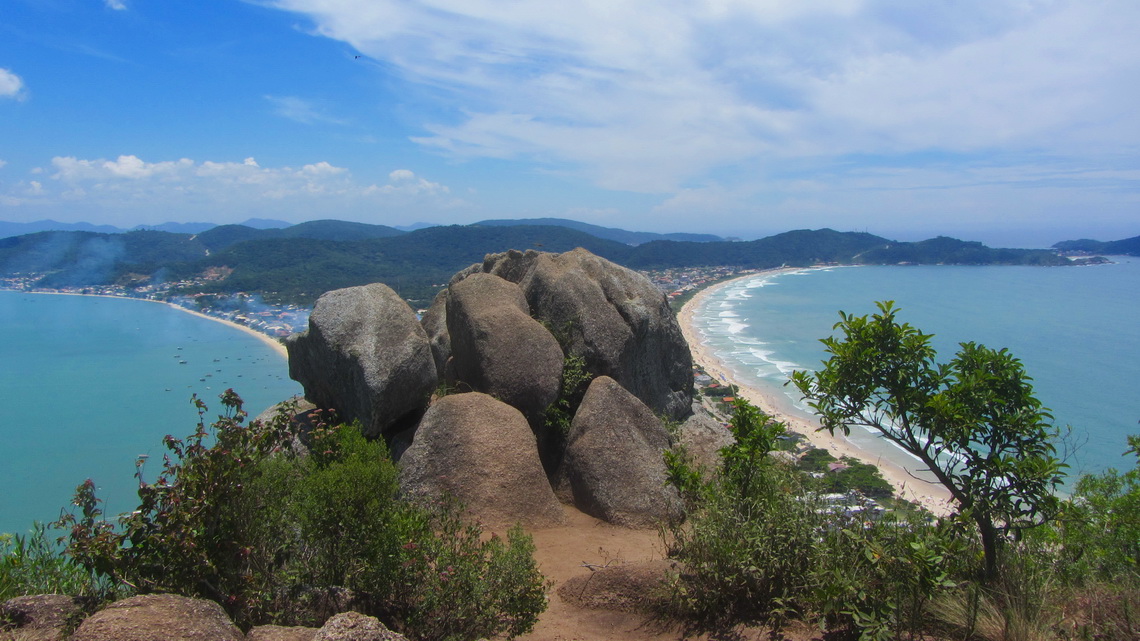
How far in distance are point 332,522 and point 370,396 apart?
206 inches

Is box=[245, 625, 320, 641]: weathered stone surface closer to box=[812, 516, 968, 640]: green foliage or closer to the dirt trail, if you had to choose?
the dirt trail

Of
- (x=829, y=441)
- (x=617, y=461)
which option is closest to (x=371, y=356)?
(x=617, y=461)

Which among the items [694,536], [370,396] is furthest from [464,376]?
[694,536]

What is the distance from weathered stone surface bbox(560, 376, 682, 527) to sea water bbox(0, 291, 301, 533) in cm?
2719

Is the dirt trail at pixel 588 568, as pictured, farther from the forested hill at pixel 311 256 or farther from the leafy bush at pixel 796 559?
the forested hill at pixel 311 256

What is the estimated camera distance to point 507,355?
10469 millimetres

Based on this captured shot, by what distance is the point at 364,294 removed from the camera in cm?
1102

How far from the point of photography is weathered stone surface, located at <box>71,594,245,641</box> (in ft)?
12.7

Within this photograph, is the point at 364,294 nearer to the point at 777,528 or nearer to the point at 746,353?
the point at 777,528

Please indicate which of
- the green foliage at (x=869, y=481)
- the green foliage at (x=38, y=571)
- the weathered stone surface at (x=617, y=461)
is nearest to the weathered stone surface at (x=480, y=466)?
the weathered stone surface at (x=617, y=461)

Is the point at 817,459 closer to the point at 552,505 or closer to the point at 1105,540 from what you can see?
the point at 1105,540

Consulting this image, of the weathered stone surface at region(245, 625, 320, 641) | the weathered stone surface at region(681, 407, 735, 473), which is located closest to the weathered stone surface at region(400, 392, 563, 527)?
the weathered stone surface at region(681, 407, 735, 473)

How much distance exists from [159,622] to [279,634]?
0.72 m

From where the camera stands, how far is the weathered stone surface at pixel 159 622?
12.7 ft
